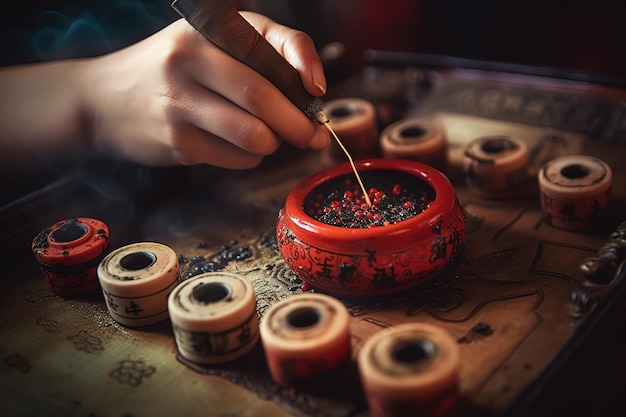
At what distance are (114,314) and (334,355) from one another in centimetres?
74

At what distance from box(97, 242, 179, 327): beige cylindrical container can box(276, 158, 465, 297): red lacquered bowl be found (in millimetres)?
363

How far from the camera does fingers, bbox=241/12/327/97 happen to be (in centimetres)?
200

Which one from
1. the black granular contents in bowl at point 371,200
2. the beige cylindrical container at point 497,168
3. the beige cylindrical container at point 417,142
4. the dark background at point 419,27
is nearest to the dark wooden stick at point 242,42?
the black granular contents in bowl at point 371,200

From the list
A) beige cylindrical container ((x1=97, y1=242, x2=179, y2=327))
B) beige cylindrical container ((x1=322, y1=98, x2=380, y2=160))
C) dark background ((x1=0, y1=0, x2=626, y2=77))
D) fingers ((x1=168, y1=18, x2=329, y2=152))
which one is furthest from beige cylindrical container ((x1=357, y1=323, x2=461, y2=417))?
dark background ((x1=0, y1=0, x2=626, y2=77))

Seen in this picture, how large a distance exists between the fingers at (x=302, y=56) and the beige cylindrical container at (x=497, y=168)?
674mm

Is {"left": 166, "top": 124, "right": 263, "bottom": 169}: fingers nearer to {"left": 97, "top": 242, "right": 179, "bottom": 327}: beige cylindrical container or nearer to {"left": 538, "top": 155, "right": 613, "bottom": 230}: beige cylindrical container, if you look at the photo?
{"left": 97, "top": 242, "right": 179, "bottom": 327}: beige cylindrical container

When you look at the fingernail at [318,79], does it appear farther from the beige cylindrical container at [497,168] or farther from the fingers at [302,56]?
the beige cylindrical container at [497,168]

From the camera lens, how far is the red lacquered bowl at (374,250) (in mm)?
1794

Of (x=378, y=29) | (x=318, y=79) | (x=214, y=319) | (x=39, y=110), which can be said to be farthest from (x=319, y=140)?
(x=378, y=29)

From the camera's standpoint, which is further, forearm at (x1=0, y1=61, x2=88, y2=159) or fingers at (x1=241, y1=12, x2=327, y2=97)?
forearm at (x1=0, y1=61, x2=88, y2=159)

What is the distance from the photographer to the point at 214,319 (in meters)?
1.63

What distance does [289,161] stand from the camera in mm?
2820

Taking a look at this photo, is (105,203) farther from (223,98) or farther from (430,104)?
(430,104)

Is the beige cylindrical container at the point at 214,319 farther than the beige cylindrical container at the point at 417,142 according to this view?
No
